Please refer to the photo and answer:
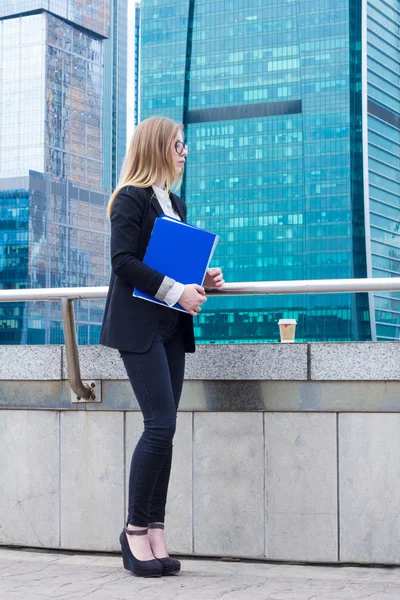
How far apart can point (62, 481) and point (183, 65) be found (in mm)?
117413

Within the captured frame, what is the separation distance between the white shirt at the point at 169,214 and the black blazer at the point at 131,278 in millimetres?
56

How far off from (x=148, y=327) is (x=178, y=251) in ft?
1.07

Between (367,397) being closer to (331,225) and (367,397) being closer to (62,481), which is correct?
(62,481)

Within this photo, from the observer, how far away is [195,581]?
11.2ft

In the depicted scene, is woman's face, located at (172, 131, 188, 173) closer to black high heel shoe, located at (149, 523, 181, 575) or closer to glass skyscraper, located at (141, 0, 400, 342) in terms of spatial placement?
black high heel shoe, located at (149, 523, 181, 575)

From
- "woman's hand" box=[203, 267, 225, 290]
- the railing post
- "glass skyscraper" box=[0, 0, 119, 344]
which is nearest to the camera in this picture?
"woman's hand" box=[203, 267, 225, 290]

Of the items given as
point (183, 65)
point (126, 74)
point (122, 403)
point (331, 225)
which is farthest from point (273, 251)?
point (122, 403)

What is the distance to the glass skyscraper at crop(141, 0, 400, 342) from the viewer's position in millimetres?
102750

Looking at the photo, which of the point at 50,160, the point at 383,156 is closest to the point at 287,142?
the point at 383,156

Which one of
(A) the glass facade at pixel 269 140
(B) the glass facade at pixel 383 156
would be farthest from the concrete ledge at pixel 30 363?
(B) the glass facade at pixel 383 156

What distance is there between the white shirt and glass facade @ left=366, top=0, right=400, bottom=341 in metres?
102

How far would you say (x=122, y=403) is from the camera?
163 inches

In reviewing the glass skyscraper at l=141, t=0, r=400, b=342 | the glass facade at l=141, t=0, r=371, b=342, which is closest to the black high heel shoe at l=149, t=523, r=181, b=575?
the glass skyscraper at l=141, t=0, r=400, b=342

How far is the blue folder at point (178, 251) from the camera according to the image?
3.51m
